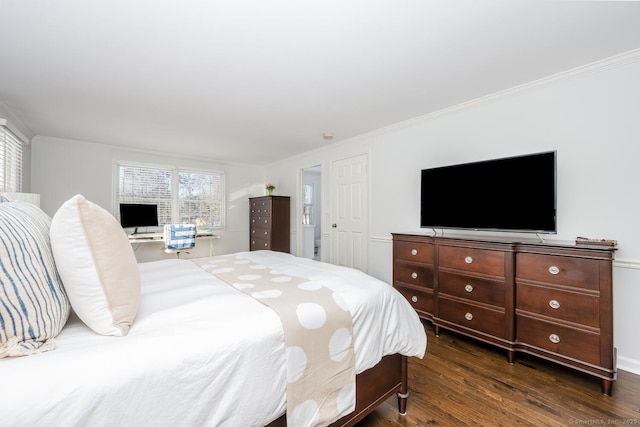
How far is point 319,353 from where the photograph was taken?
3.86 ft

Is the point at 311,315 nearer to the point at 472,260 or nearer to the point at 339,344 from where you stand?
the point at 339,344

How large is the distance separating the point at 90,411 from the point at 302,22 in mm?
2036

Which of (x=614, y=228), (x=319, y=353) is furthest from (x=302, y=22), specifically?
(x=614, y=228)

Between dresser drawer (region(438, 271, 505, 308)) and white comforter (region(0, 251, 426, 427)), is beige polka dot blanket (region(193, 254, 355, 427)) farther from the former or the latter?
dresser drawer (region(438, 271, 505, 308))

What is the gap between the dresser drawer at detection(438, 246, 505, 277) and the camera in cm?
225

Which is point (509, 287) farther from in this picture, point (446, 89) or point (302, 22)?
point (302, 22)

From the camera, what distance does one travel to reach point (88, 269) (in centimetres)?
93

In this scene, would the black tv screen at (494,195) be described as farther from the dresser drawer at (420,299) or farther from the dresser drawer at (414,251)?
the dresser drawer at (420,299)

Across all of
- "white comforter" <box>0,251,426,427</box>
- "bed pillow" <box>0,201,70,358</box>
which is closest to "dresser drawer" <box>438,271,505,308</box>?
"white comforter" <box>0,251,426,427</box>

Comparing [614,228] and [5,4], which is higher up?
[5,4]

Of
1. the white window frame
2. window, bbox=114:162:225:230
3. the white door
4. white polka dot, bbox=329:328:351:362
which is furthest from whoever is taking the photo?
window, bbox=114:162:225:230

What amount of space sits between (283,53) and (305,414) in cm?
221

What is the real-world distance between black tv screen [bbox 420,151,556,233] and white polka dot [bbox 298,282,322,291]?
185 cm

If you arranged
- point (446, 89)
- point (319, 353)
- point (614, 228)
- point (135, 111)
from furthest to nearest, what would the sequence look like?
point (135, 111) → point (446, 89) → point (614, 228) → point (319, 353)
